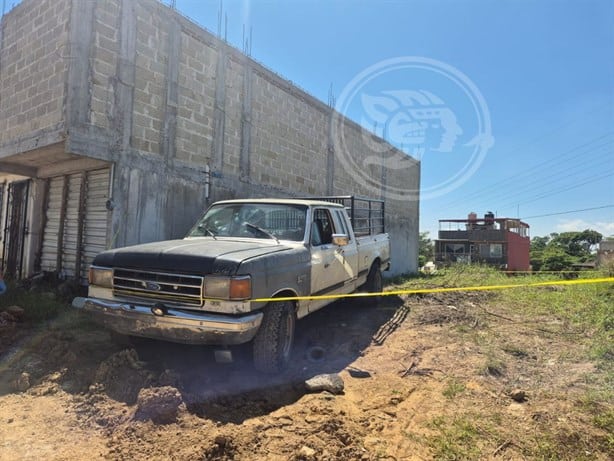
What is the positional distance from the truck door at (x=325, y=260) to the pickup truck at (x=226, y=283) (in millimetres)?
15

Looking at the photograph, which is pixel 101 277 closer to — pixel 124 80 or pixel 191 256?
pixel 191 256

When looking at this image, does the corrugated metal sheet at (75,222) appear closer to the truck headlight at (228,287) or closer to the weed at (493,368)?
the truck headlight at (228,287)

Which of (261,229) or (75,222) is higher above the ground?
(75,222)

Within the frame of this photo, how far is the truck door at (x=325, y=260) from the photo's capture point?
4918mm

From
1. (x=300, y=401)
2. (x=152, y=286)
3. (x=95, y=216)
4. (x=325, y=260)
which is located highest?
(x=95, y=216)

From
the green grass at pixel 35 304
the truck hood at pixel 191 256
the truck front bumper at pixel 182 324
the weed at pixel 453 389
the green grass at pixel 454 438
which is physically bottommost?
the green grass at pixel 454 438

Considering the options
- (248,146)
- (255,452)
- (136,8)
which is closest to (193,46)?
(136,8)

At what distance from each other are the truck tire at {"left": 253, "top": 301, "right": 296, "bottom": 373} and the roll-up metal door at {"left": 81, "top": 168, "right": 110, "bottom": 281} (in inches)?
192

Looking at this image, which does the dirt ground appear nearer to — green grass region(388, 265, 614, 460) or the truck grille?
green grass region(388, 265, 614, 460)

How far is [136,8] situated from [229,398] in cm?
737

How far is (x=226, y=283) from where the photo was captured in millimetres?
3564

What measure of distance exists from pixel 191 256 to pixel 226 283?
0.48 meters

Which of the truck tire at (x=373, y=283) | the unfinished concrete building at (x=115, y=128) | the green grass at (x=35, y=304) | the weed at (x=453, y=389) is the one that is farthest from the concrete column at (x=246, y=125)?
the weed at (x=453, y=389)

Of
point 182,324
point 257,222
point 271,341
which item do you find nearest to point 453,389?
point 271,341
